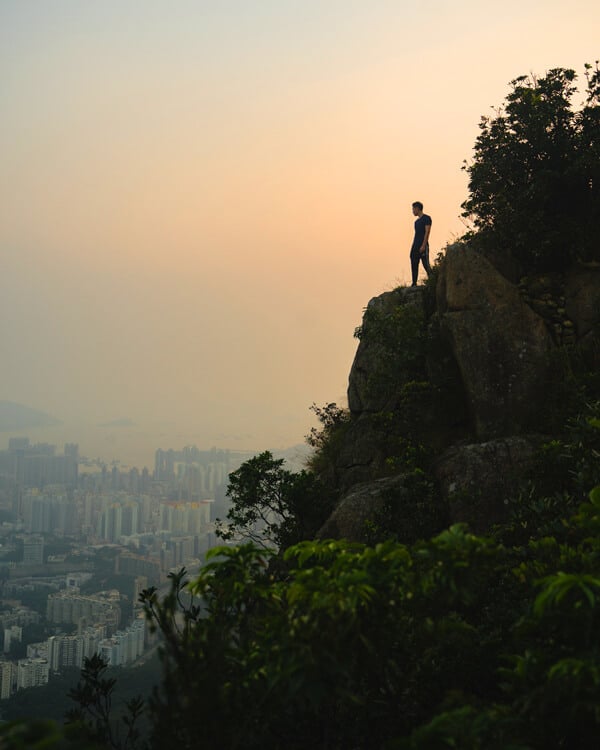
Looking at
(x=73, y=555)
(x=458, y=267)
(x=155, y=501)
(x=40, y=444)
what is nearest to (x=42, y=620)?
(x=73, y=555)

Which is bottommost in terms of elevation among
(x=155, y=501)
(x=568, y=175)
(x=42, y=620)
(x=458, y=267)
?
(x=42, y=620)

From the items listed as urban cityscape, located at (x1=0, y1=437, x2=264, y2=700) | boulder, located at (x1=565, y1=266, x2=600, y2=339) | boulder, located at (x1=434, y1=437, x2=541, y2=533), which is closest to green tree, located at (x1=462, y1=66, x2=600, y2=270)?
boulder, located at (x1=565, y1=266, x2=600, y2=339)

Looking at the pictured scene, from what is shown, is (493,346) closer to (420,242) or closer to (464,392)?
(464,392)

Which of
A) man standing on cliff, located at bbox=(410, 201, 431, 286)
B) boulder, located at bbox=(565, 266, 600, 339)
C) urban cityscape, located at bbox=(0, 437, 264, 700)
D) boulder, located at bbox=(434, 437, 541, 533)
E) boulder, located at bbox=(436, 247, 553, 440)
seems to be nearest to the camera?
boulder, located at bbox=(434, 437, 541, 533)

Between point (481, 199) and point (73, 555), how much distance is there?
60204mm

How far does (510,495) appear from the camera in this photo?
392 inches

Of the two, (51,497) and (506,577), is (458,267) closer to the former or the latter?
(506,577)

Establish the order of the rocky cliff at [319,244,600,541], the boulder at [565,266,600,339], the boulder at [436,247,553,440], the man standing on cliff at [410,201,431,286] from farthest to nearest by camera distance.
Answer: the man standing on cliff at [410,201,431,286] → the boulder at [565,266,600,339] → the boulder at [436,247,553,440] → the rocky cliff at [319,244,600,541]

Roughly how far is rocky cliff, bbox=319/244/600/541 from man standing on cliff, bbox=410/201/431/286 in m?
1.73

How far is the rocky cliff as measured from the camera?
10344mm

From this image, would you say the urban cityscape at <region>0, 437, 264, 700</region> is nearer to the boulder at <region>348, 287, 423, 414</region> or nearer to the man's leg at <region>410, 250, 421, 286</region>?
the boulder at <region>348, 287, 423, 414</region>

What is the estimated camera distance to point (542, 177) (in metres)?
13.4

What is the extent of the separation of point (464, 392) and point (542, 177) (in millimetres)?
4346

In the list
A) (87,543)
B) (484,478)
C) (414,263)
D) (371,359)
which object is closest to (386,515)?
(484,478)
